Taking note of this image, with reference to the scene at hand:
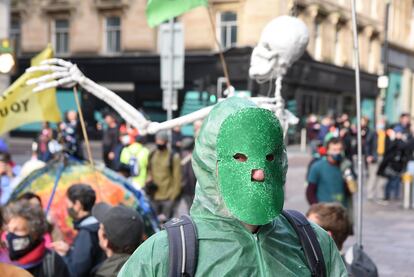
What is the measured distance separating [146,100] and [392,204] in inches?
637

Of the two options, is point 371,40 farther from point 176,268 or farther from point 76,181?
point 176,268

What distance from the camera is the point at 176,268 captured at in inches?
61.7

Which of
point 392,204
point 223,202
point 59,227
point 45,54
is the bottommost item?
point 392,204

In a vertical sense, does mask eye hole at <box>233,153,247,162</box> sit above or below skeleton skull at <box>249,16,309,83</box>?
below

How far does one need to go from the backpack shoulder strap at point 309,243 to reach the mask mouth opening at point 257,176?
0.30m

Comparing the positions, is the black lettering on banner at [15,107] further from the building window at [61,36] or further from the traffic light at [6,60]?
the building window at [61,36]

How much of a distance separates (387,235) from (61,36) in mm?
22363

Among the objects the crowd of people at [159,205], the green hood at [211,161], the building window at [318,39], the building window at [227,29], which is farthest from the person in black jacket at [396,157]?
the building window at [318,39]

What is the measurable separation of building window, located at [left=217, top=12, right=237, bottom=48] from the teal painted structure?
15071mm

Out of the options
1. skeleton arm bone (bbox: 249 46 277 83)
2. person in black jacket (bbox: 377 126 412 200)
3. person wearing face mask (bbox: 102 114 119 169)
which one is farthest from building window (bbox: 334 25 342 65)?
skeleton arm bone (bbox: 249 46 277 83)

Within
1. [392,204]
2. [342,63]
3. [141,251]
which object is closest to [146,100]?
[342,63]

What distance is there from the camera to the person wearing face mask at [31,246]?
326 cm

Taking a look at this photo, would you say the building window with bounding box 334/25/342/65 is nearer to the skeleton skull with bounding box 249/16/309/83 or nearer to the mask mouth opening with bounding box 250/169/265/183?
the skeleton skull with bounding box 249/16/309/83

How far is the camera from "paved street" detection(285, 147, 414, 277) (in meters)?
7.71
